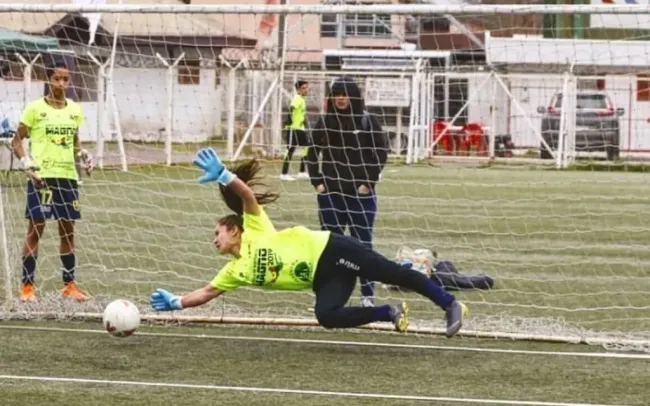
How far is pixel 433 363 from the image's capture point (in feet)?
31.6

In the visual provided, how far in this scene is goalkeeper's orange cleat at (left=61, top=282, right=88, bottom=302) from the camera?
1196 centimetres

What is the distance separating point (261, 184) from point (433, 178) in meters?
14.7

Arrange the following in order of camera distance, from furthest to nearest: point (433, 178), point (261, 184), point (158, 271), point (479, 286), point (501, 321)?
point (433, 178) → point (158, 271) → point (479, 286) → point (501, 321) → point (261, 184)

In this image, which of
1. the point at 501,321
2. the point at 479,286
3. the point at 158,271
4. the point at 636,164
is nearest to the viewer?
the point at 501,321

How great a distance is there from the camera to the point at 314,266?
31.6 feet

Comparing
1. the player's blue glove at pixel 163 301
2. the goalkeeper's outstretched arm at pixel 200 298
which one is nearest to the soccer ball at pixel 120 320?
the player's blue glove at pixel 163 301

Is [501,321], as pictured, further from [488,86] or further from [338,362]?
[488,86]

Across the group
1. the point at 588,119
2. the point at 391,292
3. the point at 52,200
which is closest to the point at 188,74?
the point at 391,292

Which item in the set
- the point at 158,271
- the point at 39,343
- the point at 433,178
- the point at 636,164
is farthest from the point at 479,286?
the point at 433,178

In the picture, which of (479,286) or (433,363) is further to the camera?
(479,286)

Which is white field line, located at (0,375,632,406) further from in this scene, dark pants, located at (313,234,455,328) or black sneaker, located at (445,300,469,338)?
black sneaker, located at (445,300,469,338)

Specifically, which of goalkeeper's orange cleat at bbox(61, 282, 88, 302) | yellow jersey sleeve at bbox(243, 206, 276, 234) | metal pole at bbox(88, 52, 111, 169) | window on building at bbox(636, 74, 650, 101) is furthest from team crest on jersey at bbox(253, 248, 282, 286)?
window on building at bbox(636, 74, 650, 101)

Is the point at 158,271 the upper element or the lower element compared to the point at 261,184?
lower

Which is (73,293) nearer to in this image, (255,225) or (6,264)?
(6,264)
